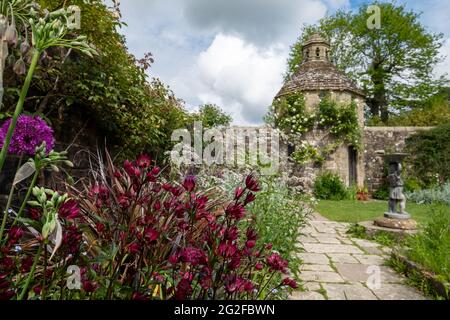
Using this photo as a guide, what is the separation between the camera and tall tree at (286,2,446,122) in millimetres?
20312

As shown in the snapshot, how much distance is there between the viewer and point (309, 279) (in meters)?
3.06

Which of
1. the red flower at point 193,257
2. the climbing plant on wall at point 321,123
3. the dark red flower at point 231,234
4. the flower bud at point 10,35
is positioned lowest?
the red flower at point 193,257

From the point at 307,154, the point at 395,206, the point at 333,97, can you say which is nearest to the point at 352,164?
the point at 307,154

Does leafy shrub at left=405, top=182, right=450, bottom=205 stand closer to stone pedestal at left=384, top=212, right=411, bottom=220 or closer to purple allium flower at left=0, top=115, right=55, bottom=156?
stone pedestal at left=384, top=212, right=411, bottom=220

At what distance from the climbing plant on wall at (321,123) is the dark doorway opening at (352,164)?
0.47 meters

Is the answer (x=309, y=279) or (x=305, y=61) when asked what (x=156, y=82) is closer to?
(x=309, y=279)

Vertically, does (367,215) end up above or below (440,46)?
below

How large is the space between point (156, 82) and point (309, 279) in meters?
3.89

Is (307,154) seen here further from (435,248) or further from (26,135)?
(26,135)

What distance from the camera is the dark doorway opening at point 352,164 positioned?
1246 centimetres

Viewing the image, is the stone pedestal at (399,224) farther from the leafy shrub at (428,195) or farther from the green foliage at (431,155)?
the green foliage at (431,155)

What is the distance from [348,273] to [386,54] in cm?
2186

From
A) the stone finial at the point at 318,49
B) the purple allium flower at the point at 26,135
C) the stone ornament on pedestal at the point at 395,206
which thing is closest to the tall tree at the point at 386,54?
the stone finial at the point at 318,49
